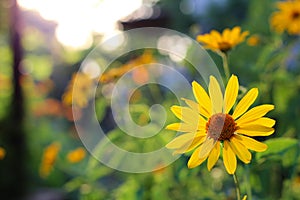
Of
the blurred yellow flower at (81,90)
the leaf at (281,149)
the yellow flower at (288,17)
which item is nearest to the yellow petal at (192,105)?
the leaf at (281,149)

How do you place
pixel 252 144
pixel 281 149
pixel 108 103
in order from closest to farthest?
1. pixel 252 144
2. pixel 281 149
3. pixel 108 103

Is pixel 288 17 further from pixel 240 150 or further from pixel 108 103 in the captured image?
pixel 240 150

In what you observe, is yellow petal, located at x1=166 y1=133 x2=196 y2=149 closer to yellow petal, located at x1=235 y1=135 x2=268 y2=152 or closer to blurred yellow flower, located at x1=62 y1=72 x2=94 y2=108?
yellow petal, located at x1=235 y1=135 x2=268 y2=152

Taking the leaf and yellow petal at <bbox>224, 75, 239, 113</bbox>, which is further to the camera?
the leaf

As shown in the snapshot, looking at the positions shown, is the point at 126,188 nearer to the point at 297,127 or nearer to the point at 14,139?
the point at 297,127

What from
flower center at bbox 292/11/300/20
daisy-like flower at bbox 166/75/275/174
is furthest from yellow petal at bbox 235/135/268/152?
flower center at bbox 292/11/300/20

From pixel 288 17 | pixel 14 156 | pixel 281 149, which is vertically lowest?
pixel 281 149

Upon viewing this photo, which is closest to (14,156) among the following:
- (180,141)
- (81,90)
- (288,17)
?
(81,90)

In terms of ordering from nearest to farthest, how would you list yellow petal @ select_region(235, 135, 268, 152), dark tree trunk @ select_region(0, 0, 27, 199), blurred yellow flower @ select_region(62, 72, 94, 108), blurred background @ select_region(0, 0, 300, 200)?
yellow petal @ select_region(235, 135, 268, 152) → blurred background @ select_region(0, 0, 300, 200) → blurred yellow flower @ select_region(62, 72, 94, 108) → dark tree trunk @ select_region(0, 0, 27, 199)
